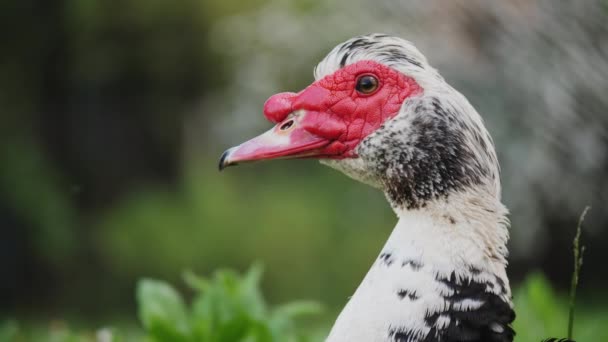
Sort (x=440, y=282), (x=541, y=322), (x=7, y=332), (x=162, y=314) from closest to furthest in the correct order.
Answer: (x=440, y=282) → (x=162, y=314) → (x=7, y=332) → (x=541, y=322)

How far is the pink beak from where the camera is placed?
186 centimetres

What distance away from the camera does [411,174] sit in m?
1.83

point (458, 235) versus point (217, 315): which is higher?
point (217, 315)

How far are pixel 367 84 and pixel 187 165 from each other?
577cm

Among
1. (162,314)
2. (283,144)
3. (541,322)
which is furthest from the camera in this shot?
(541,322)

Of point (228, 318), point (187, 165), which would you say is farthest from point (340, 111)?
point (187, 165)

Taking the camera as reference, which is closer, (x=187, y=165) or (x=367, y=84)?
(x=367, y=84)

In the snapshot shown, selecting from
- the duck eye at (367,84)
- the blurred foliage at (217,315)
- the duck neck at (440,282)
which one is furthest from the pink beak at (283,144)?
the blurred foliage at (217,315)

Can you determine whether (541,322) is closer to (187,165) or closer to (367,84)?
(367,84)

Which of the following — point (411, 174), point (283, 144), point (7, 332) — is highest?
point (7, 332)

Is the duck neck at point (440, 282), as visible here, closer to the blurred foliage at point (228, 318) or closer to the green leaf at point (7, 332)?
the blurred foliage at point (228, 318)

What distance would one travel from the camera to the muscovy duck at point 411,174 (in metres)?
1.75

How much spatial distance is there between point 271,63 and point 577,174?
2.65 metres

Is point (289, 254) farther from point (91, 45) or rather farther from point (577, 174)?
point (577, 174)
